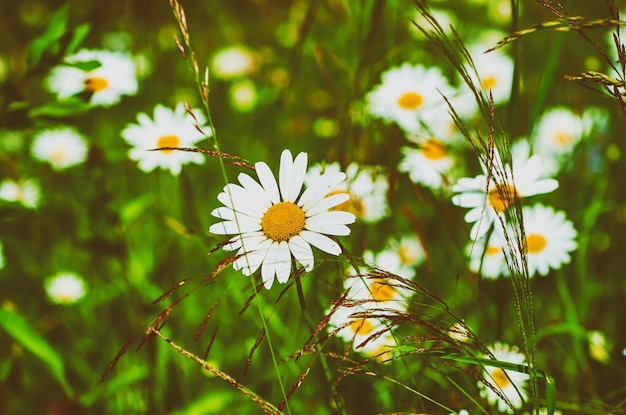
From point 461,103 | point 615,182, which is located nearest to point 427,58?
point 461,103

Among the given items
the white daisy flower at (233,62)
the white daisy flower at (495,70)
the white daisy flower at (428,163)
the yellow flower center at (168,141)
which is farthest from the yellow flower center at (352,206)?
the white daisy flower at (233,62)

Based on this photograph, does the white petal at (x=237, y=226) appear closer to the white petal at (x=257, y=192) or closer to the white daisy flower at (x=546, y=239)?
the white petal at (x=257, y=192)

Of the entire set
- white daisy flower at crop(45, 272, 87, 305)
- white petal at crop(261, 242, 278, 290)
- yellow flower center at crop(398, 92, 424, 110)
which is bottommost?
white petal at crop(261, 242, 278, 290)

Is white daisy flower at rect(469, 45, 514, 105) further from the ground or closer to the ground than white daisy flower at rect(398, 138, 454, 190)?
further from the ground

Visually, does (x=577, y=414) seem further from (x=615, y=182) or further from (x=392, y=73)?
(x=392, y=73)

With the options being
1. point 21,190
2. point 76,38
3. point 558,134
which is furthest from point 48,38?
point 558,134

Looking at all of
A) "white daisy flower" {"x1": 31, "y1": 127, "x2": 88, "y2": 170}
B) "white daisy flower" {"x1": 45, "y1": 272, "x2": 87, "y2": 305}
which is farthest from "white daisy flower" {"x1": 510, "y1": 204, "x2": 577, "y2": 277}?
"white daisy flower" {"x1": 31, "y1": 127, "x2": 88, "y2": 170}

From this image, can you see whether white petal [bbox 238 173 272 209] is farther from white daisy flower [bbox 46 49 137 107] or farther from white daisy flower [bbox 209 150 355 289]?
white daisy flower [bbox 46 49 137 107]

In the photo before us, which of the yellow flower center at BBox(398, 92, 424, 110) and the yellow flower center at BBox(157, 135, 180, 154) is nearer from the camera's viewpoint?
the yellow flower center at BBox(157, 135, 180, 154)
